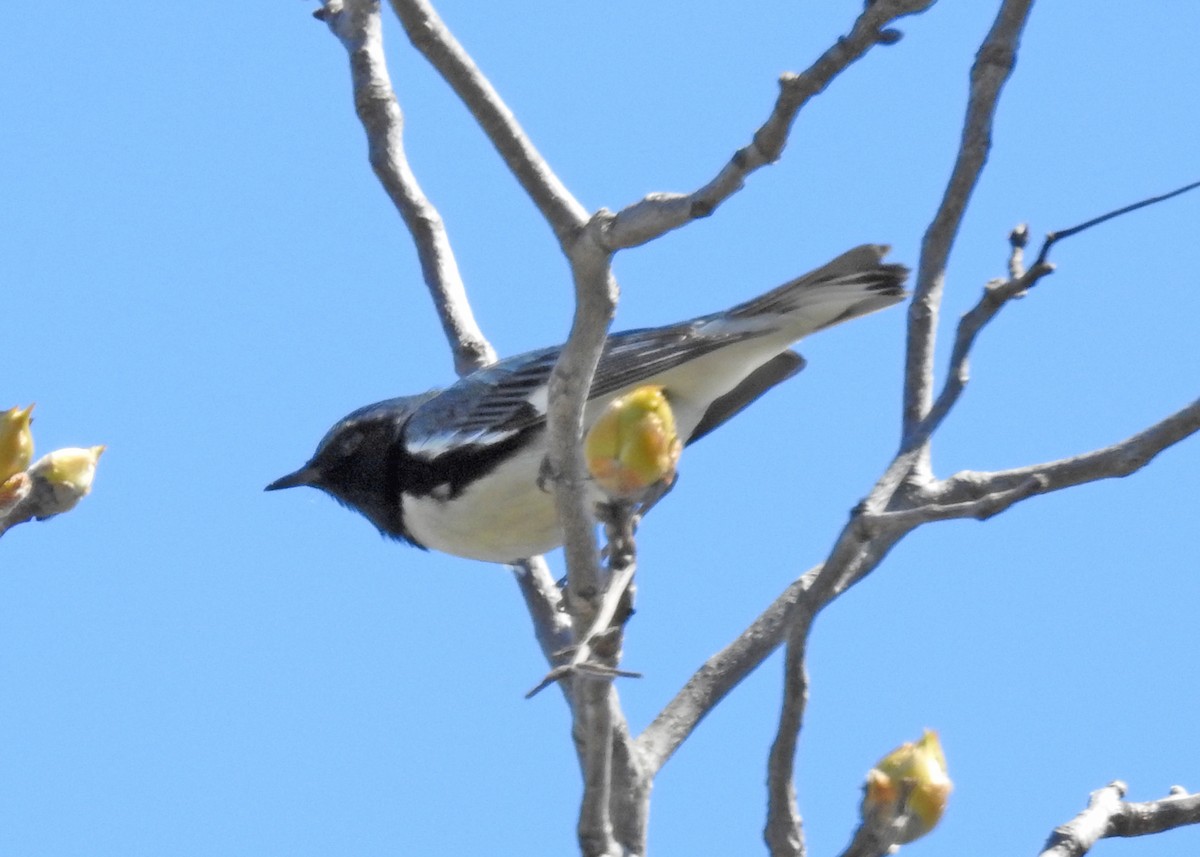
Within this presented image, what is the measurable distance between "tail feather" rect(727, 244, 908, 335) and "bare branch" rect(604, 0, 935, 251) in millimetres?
2896

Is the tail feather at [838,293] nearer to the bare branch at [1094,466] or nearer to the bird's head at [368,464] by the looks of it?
the bare branch at [1094,466]

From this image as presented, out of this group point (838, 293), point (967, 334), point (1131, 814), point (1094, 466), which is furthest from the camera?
point (838, 293)

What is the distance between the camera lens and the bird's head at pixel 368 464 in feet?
21.0

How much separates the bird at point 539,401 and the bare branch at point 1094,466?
4.67 feet

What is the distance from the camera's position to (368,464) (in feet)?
21.5

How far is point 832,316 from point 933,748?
319cm

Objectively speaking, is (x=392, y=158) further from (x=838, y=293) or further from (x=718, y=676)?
(x=718, y=676)

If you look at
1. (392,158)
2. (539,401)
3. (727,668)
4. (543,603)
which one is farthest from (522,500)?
(727,668)

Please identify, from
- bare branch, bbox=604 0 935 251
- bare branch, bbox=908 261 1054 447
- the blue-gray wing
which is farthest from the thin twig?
the blue-gray wing

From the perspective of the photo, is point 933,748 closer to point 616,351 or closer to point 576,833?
point 576,833

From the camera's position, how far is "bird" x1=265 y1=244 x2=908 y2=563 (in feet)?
18.1

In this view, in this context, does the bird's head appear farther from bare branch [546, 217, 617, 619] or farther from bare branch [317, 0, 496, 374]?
bare branch [546, 217, 617, 619]

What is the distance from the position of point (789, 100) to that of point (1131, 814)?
1.77 meters

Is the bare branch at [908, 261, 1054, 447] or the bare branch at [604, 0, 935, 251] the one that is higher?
the bare branch at [908, 261, 1054, 447]
